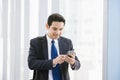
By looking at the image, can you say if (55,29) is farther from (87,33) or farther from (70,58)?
(87,33)

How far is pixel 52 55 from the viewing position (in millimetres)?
1876

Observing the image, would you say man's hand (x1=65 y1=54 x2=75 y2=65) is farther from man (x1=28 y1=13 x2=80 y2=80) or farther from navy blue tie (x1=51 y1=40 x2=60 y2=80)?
navy blue tie (x1=51 y1=40 x2=60 y2=80)

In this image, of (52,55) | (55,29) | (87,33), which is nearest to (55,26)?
(55,29)

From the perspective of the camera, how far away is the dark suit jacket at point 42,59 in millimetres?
1782

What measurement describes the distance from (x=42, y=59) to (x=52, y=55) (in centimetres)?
8

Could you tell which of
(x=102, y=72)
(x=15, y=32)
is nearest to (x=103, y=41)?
(x=102, y=72)

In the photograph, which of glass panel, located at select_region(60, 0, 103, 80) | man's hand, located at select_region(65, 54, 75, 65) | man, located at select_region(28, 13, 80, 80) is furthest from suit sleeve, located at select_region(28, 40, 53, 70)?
glass panel, located at select_region(60, 0, 103, 80)

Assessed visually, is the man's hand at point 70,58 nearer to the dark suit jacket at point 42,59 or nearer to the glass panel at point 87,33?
the dark suit jacket at point 42,59

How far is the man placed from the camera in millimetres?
1777

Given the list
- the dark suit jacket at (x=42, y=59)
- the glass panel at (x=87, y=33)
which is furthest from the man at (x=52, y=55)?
the glass panel at (x=87, y=33)

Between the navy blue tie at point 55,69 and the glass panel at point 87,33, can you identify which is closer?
the navy blue tie at point 55,69

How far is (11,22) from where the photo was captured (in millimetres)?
3770

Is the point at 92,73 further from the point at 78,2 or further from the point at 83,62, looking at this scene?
the point at 78,2

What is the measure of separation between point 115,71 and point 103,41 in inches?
13.3
